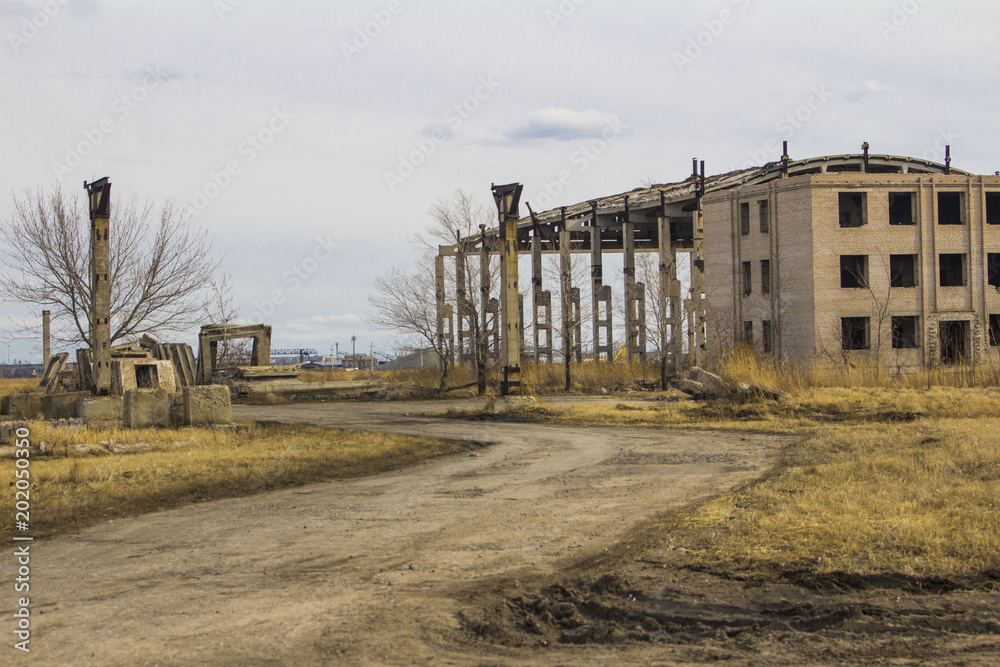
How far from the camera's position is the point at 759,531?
728 cm

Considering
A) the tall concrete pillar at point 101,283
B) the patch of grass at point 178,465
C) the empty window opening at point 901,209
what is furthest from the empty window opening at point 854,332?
the tall concrete pillar at point 101,283

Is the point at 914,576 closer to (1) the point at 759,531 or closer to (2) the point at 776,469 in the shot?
(1) the point at 759,531

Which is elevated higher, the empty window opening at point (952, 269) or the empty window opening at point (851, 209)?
the empty window opening at point (851, 209)

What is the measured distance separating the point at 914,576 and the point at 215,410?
15557 mm

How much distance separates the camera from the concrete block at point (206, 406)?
1833 cm

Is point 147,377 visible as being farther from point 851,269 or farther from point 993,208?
point 993,208

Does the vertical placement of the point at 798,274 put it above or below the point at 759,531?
above

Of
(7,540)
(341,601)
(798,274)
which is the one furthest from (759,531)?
(798,274)

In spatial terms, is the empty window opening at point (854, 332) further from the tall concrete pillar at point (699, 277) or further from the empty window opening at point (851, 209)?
the tall concrete pillar at point (699, 277)

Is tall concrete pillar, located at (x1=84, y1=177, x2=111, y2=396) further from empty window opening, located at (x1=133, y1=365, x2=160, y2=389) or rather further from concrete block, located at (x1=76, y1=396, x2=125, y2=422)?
empty window opening, located at (x1=133, y1=365, x2=160, y2=389)

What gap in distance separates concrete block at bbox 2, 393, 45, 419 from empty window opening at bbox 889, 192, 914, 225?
116 ft

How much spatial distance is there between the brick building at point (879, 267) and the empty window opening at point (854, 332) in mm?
45

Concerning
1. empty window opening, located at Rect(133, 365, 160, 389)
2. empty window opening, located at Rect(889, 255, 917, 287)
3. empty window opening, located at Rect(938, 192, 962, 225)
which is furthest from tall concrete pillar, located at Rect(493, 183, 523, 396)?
empty window opening, located at Rect(938, 192, 962, 225)

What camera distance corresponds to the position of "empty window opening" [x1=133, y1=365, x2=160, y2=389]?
20.7m
